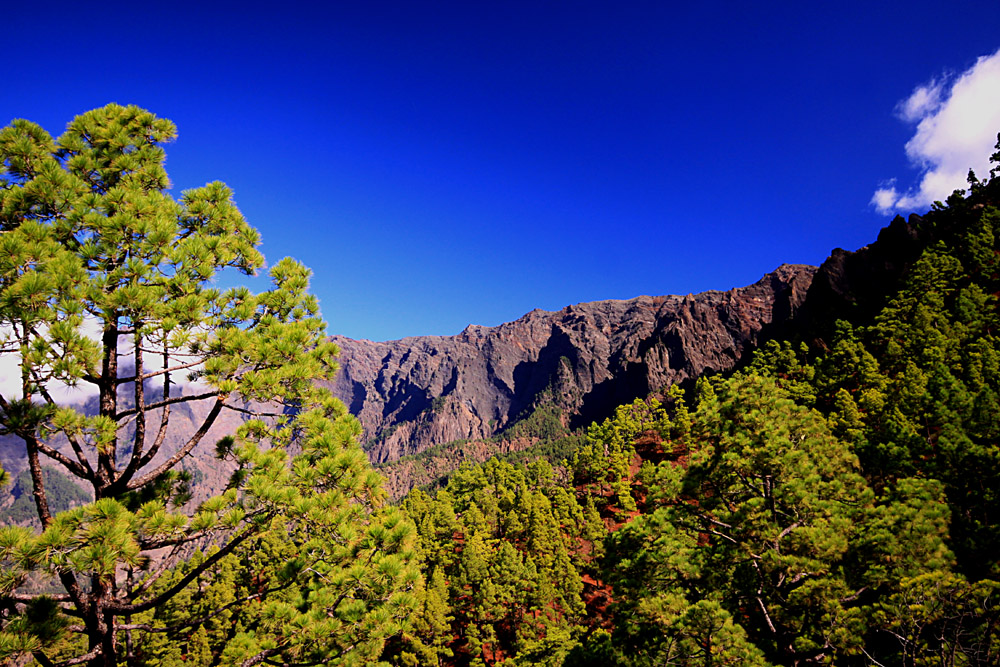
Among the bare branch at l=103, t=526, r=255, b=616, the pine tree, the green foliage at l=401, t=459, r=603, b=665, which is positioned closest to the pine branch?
the pine tree

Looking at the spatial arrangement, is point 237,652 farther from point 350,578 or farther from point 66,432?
point 66,432

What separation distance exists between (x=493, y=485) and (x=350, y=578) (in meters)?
51.1

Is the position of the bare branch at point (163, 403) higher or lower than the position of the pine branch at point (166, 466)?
higher

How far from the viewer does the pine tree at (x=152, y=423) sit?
182 inches

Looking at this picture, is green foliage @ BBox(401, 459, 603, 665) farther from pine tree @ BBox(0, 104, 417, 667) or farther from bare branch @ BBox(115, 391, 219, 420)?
bare branch @ BBox(115, 391, 219, 420)

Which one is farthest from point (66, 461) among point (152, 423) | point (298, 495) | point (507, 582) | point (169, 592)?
point (507, 582)

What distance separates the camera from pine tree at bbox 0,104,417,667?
463 centimetres

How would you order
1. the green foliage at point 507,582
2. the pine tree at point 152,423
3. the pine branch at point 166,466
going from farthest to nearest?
the green foliage at point 507,582, the pine branch at point 166,466, the pine tree at point 152,423

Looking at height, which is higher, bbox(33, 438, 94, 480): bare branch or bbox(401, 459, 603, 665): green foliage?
bbox(33, 438, 94, 480): bare branch

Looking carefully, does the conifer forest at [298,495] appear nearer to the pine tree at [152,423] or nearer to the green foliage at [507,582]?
the pine tree at [152,423]

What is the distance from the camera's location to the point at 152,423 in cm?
544

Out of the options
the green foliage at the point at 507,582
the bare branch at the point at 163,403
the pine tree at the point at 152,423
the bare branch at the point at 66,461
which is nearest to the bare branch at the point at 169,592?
the pine tree at the point at 152,423

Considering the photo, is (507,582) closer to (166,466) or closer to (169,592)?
(169,592)

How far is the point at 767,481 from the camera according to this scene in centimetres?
1237
